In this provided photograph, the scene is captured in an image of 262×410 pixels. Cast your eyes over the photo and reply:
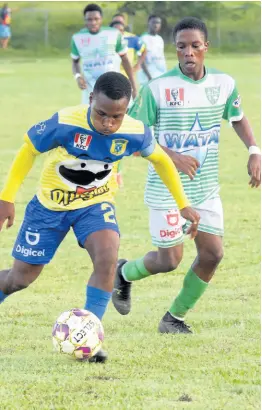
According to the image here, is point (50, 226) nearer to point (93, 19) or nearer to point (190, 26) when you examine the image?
point (190, 26)

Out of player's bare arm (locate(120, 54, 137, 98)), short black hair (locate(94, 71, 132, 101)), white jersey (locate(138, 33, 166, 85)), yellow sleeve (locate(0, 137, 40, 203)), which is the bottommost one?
white jersey (locate(138, 33, 166, 85))

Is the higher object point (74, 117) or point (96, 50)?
point (74, 117)

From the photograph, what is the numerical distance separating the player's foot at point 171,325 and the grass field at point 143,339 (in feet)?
0.24

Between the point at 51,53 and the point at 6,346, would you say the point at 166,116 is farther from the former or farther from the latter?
the point at 51,53

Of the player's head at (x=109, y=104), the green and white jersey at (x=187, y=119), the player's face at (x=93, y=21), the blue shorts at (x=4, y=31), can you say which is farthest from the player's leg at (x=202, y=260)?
the blue shorts at (x=4, y=31)

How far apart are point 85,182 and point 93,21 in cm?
1063

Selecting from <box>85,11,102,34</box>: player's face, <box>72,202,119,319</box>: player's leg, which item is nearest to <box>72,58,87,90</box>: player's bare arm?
<box>85,11,102,34</box>: player's face

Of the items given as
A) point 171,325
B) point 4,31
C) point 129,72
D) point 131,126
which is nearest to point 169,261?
point 171,325

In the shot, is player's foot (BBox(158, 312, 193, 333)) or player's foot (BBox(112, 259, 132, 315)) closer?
player's foot (BBox(158, 312, 193, 333))

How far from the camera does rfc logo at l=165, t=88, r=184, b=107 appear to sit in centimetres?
723

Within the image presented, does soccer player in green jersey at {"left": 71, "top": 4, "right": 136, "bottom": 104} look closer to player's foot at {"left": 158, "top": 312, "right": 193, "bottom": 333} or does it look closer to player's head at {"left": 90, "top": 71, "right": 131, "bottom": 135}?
player's foot at {"left": 158, "top": 312, "right": 193, "bottom": 333}

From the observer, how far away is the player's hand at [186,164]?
6.92m

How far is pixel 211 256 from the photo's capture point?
7258 millimetres

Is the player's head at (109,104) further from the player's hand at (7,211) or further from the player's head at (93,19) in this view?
the player's head at (93,19)
